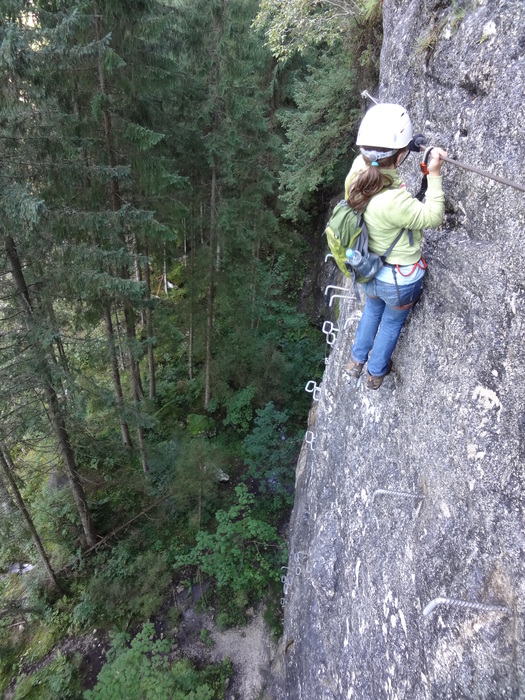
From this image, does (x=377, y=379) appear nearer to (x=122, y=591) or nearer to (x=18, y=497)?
(x=18, y=497)

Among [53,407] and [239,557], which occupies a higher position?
[53,407]

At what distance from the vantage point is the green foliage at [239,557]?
9008mm

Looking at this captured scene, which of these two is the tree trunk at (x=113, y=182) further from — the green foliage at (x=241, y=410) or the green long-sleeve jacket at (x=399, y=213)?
the green long-sleeve jacket at (x=399, y=213)

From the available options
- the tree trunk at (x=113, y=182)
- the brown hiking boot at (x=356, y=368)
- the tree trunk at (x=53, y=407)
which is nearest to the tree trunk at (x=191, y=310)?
the tree trunk at (x=113, y=182)

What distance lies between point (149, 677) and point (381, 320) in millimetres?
7874

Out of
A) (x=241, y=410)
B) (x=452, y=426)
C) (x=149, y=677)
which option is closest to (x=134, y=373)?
(x=241, y=410)

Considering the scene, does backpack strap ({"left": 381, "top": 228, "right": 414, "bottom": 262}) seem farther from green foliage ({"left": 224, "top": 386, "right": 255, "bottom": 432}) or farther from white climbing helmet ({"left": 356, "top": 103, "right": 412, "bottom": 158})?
green foliage ({"left": 224, "top": 386, "right": 255, "bottom": 432})

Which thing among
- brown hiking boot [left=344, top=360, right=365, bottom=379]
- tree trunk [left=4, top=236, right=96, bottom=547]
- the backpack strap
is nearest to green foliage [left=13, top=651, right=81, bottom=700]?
tree trunk [left=4, top=236, right=96, bottom=547]

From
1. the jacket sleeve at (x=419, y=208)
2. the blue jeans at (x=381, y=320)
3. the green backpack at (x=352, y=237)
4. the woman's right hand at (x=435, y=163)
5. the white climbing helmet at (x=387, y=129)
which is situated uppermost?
the white climbing helmet at (x=387, y=129)

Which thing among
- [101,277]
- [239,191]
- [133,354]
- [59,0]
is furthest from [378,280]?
[239,191]

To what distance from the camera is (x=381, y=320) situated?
354 cm

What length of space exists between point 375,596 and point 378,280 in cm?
311

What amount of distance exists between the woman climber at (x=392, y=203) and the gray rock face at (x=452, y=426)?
0.27 meters

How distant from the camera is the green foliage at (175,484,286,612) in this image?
9008 mm
